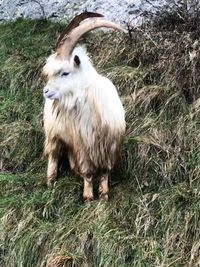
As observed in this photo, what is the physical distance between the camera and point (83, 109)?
5223 millimetres

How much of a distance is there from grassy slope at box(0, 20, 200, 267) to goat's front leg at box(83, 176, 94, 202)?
3.5 inches

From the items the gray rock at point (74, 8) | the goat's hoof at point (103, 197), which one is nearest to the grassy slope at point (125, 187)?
the goat's hoof at point (103, 197)

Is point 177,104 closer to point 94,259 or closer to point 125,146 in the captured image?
point 125,146

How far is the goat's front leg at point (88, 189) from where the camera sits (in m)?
5.48

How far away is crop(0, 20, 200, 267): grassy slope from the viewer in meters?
4.95

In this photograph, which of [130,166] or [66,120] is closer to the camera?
[66,120]

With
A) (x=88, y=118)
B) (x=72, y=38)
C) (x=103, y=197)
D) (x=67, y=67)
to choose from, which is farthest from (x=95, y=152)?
(x=72, y=38)

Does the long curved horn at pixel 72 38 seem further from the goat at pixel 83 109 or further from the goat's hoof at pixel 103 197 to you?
the goat's hoof at pixel 103 197

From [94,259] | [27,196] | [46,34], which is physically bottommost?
[94,259]

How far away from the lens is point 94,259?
4.98 meters

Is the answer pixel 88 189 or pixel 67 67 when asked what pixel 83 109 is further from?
pixel 88 189

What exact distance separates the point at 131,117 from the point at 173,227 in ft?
5.25

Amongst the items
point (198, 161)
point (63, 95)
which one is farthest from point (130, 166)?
point (63, 95)

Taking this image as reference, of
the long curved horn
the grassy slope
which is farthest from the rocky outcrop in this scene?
the long curved horn
